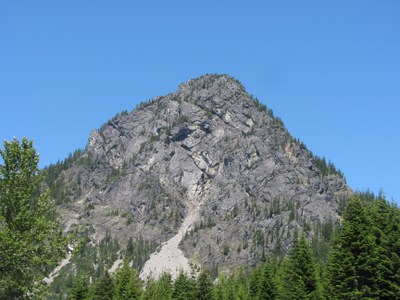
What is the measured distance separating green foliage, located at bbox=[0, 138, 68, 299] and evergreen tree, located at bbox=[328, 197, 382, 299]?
81.7 feet

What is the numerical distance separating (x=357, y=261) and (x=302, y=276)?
564 inches

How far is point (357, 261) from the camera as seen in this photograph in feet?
142

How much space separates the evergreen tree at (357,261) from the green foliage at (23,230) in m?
24.9

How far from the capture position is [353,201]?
1849 inches

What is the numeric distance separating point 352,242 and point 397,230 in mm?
4467

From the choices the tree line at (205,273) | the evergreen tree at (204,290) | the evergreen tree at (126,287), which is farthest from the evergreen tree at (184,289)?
the evergreen tree at (126,287)

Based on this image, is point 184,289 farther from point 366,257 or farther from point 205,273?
point 366,257

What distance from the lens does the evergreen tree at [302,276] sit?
55531mm

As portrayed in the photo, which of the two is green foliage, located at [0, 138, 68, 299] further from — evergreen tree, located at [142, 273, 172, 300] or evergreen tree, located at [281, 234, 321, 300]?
evergreen tree, located at [142, 273, 172, 300]

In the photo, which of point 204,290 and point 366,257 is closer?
point 366,257

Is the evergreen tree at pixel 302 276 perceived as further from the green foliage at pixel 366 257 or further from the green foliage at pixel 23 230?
the green foliage at pixel 23 230

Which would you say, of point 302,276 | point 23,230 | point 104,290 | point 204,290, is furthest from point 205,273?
point 23,230

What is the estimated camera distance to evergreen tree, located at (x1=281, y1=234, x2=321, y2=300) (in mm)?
Answer: 55531

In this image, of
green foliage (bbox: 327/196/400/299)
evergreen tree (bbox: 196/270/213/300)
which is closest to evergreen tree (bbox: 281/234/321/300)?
green foliage (bbox: 327/196/400/299)
